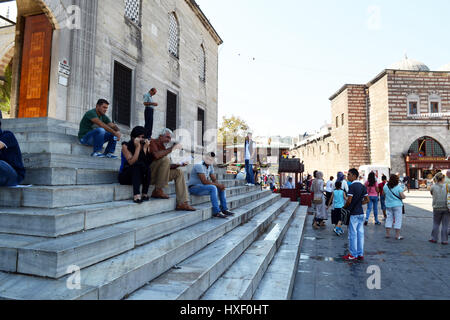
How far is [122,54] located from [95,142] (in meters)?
4.87

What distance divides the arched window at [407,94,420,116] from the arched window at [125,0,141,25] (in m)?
27.6

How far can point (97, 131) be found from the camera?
17.5 ft

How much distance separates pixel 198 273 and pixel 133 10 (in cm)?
999

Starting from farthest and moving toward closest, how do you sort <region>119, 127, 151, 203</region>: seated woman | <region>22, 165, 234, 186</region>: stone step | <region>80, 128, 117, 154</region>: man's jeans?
<region>80, 128, 117, 154</region>: man's jeans, <region>119, 127, 151, 203</region>: seated woman, <region>22, 165, 234, 186</region>: stone step

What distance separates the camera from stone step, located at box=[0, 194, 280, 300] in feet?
6.68

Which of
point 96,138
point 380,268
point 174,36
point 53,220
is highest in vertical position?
point 174,36

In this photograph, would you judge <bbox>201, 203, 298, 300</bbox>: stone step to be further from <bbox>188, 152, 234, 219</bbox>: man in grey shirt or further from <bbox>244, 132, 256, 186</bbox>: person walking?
<bbox>244, 132, 256, 186</bbox>: person walking

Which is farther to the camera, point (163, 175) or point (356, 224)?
point (356, 224)

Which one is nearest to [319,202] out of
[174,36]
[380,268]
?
[380,268]

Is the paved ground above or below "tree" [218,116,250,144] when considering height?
below

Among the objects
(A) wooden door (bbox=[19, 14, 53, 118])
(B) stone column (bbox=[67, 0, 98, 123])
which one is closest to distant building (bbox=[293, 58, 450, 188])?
(B) stone column (bbox=[67, 0, 98, 123])

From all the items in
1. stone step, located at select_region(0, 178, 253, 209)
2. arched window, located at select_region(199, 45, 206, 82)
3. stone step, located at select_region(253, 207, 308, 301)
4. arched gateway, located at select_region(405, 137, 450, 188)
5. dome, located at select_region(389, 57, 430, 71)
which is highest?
dome, located at select_region(389, 57, 430, 71)

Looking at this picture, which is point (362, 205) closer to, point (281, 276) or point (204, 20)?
point (281, 276)
